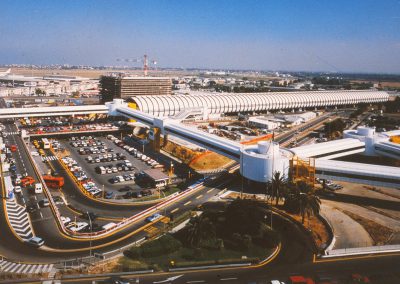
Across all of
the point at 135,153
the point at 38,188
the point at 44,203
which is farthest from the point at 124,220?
the point at 135,153

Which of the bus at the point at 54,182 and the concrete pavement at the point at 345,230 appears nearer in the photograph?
the concrete pavement at the point at 345,230

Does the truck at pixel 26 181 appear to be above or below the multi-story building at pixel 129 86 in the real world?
below

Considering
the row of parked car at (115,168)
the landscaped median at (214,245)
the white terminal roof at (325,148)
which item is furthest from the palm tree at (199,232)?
the row of parked car at (115,168)

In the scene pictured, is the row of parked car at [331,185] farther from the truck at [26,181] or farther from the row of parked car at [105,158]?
the truck at [26,181]

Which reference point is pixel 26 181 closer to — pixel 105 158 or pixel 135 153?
pixel 105 158

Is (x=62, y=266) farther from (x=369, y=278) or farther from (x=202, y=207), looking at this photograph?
(x=369, y=278)

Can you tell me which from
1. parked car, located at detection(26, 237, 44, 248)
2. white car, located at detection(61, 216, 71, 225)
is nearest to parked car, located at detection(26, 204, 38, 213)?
white car, located at detection(61, 216, 71, 225)

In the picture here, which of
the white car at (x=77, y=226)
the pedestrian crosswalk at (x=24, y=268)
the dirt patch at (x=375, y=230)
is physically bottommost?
the pedestrian crosswalk at (x=24, y=268)

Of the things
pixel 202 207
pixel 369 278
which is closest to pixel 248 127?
pixel 202 207
